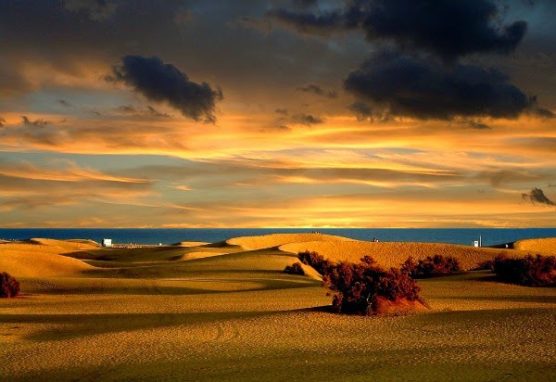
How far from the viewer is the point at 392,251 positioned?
63531 millimetres

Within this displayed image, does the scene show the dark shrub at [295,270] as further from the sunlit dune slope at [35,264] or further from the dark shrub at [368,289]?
the dark shrub at [368,289]

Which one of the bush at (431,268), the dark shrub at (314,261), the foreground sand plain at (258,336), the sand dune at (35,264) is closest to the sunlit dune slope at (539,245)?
the bush at (431,268)

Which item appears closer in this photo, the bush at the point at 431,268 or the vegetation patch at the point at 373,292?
the vegetation patch at the point at 373,292

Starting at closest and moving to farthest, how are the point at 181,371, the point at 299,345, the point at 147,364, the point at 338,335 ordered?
1. the point at 181,371
2. the point at 147,364
3. the point at 299,345
4. the point at 338,335

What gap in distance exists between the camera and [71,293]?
1355 inches

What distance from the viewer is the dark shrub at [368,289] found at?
890 inches

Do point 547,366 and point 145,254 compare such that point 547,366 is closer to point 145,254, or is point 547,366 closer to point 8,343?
point 8,343

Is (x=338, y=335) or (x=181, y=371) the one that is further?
(x=338, y=335)

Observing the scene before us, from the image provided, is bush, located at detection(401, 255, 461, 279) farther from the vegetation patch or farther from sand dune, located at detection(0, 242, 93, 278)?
the vegetation patch

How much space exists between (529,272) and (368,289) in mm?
17891

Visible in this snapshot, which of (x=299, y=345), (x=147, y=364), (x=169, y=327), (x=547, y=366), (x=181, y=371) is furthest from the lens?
(x=169, y=327)

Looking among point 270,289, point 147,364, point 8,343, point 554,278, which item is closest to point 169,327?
point 8,343

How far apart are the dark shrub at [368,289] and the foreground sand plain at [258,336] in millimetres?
851

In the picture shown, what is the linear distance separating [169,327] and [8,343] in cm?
415
